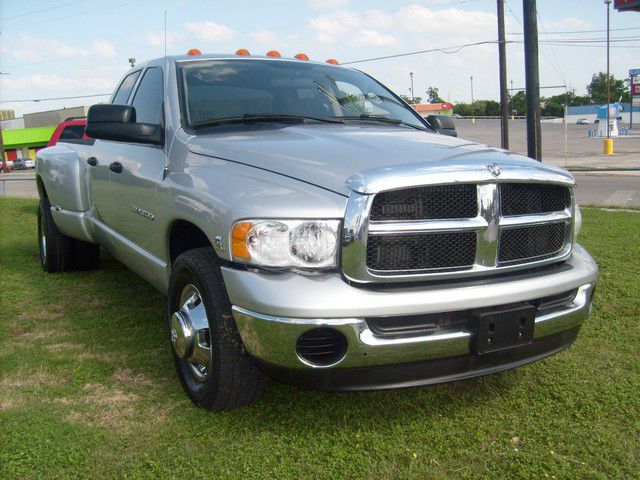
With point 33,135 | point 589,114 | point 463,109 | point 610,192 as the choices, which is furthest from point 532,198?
point 463,109

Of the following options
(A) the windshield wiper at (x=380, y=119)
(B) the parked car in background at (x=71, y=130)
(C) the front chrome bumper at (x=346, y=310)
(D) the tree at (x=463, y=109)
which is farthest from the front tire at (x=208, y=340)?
(D) the tree at (x=463, y=109)

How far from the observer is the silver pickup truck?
2537 millimetres

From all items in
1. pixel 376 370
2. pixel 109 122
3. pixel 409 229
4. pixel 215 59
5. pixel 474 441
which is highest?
pixel 215 59

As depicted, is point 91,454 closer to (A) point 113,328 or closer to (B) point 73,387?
(B) point 73,387

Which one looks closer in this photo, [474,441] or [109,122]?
[474,441]

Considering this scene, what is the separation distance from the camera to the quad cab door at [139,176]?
11.9 feet

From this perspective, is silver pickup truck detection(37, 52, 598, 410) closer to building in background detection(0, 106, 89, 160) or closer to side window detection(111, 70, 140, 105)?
side window detection(111, 70, 140, 105)

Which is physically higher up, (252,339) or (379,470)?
(252,339)

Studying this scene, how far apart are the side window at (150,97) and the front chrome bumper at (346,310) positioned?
1722 mm

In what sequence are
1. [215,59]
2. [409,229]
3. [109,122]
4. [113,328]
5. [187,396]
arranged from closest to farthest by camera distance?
[409,229] < [187,396] < [109,122] < [215,59] < [113,328]

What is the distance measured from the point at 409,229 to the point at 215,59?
2.11 metres

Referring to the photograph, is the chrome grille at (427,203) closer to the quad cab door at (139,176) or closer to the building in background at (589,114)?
the quad cab door at (139,176)

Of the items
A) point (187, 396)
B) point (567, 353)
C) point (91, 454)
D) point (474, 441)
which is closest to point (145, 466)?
point (91, 454)

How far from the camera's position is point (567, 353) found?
379cm
